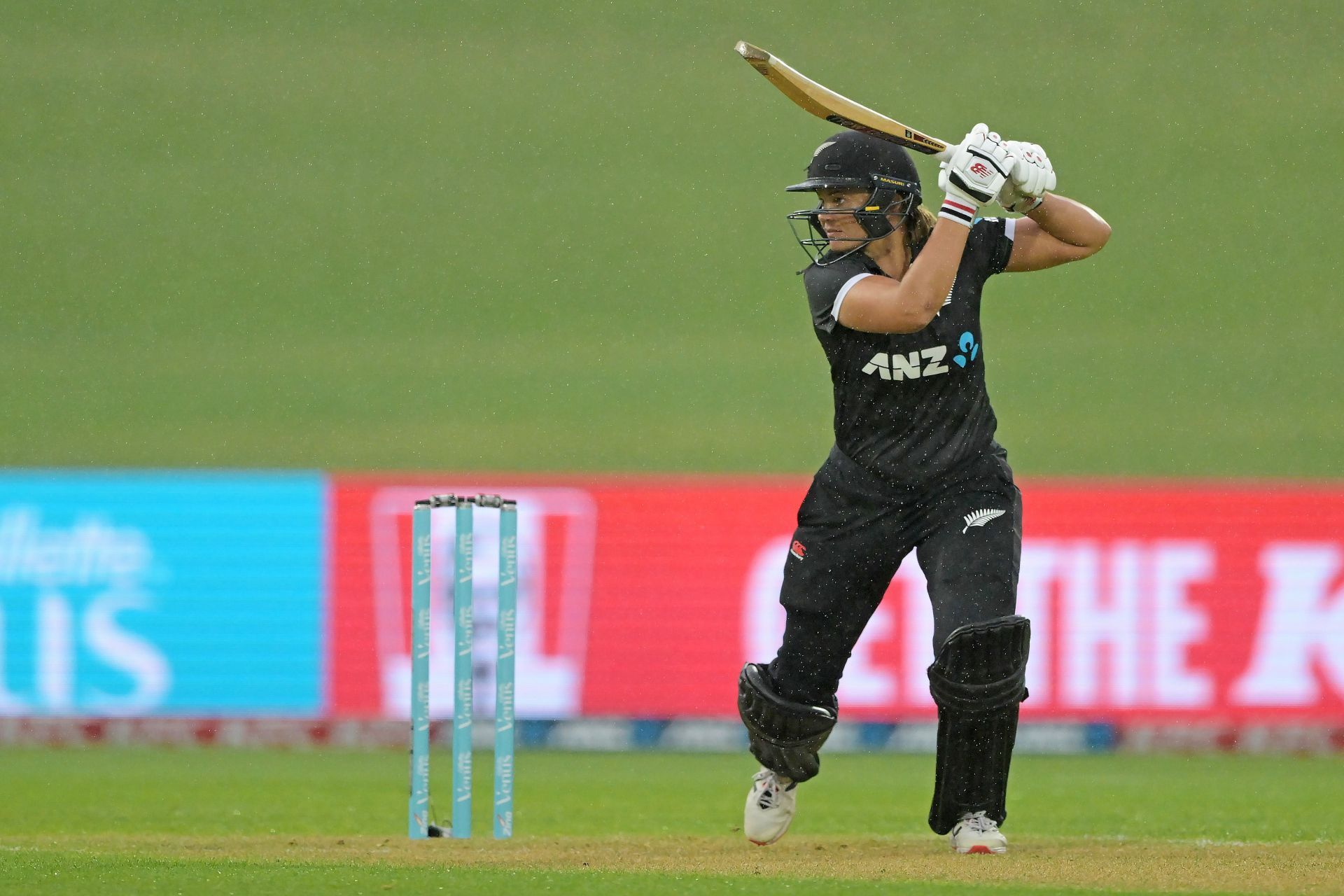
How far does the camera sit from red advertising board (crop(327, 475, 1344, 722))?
864 cm

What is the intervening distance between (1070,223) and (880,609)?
3.82 metres

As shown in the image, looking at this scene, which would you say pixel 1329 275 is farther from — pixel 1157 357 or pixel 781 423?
pixel 781 423


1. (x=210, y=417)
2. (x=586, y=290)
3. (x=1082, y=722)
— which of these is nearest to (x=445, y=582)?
(x=1082, y=722)

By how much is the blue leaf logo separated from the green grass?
30.3 ft

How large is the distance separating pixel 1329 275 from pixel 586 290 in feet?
21.7

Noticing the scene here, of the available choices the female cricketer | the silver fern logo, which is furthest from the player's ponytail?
the silver fern logo

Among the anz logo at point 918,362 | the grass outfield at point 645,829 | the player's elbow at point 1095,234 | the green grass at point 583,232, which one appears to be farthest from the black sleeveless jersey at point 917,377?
the green grass at point 583,232

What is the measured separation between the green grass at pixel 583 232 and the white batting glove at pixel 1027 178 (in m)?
9.25

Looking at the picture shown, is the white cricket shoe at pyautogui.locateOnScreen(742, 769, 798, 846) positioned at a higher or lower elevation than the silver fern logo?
lower

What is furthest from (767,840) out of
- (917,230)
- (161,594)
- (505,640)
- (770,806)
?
(161,594)

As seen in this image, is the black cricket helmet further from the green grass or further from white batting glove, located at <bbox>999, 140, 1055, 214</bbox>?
the green grass

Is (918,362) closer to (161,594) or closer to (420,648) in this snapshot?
(420,648)

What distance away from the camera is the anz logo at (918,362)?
16.3ft

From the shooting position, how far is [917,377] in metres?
4.98
